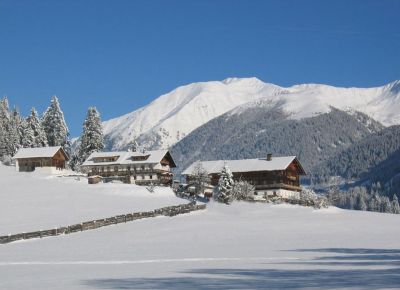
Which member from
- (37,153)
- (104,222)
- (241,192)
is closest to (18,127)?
(37,153)

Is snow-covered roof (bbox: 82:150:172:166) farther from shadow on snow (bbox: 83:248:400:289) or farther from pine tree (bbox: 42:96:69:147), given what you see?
shadow on snow (bbox: 83:248:400:289)

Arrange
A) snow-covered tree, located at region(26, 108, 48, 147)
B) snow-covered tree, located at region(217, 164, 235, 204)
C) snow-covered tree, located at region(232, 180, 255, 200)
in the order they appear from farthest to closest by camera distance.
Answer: snow-covered tree, located at region(26, 108, 48, 147) → snow-covered tree, located at region(232, 180, 255, 200) → snow-covered tree, located at region(217, 164, 235, 204)

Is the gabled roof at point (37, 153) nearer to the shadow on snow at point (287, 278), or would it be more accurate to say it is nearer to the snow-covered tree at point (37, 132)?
the snow-covered tree at point (37, 132)

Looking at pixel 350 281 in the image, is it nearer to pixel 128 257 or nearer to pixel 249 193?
pixel 128 257

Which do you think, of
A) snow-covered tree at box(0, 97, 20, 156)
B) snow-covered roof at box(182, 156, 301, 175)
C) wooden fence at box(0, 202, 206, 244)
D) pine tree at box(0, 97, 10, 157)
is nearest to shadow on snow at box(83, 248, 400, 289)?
wooden fence at box(0, 202, 206, 244)

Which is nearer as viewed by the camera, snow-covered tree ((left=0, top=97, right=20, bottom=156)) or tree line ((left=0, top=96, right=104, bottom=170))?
tree line ((left=0, top=96, right=104, bottom=170))

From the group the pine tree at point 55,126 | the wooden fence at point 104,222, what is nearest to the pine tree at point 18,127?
the pine tree at point 55,126

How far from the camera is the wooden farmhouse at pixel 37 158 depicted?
11862cm

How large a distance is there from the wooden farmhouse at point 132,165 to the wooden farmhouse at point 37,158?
712 centimetres

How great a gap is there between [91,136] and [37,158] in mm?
Answer: 16909

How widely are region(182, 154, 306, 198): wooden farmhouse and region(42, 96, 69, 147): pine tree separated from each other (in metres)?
29.0

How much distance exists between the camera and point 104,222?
67438mm

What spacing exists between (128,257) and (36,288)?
1424 cm

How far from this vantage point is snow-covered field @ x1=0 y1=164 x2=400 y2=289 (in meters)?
25.7
